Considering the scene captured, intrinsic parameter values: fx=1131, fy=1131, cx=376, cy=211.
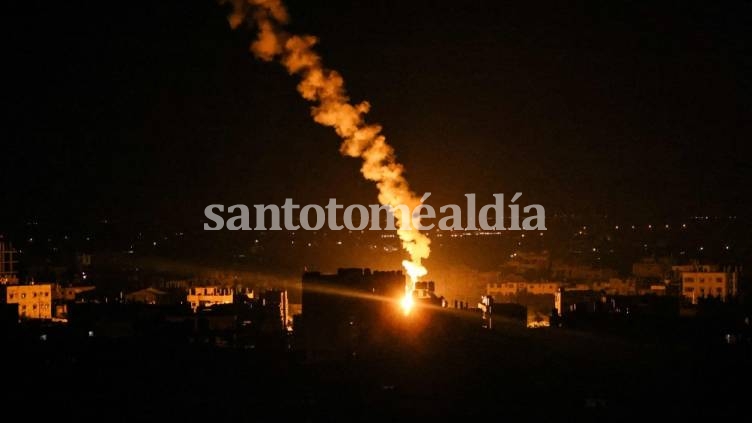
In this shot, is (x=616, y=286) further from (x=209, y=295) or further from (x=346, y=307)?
(x=346, y=307)

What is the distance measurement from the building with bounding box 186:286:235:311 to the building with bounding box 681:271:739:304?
17.2 m

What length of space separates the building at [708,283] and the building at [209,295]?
17.2 meters

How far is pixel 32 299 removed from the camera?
1479 inches

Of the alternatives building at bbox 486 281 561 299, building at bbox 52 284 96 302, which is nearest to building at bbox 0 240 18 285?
building at bbox 52 284 96 302

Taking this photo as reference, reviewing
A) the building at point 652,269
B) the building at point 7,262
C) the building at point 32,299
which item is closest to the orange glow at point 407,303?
the building at point 32,299

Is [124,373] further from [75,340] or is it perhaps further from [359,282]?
[359,282]

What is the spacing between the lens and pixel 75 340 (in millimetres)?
24531

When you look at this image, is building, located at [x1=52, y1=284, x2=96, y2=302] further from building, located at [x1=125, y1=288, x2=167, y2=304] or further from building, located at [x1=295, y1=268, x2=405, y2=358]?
building, located at [x1=295, y1=268, x2=405, y2=358]

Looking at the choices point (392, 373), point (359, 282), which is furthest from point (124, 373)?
point (359, 282)

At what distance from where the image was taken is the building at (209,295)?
39.8 metres

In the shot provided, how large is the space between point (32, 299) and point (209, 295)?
6.30m

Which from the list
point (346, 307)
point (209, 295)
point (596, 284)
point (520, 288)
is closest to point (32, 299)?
point (209, 295)

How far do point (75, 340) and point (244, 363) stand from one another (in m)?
5.18

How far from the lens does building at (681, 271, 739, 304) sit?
43.2 m
